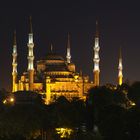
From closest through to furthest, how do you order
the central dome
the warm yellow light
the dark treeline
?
the dark treeline → the warm yellow light → the central dome

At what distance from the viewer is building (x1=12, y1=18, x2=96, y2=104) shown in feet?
303

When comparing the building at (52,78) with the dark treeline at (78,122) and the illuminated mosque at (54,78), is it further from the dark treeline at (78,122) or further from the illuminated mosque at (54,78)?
the dark treeline at (78,122)

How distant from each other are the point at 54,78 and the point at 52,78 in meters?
0.31

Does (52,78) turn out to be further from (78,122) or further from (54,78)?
(78,122)

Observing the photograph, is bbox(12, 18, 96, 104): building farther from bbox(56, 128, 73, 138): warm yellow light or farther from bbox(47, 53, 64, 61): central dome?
bbox(56, 128, 73, 138): warm yellow light

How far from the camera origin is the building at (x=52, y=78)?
92.4m

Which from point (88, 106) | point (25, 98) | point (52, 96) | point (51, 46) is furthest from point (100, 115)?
point (51, 46)

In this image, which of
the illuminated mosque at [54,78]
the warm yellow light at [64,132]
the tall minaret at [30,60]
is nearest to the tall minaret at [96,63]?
the illuminated mosque at [54,78]

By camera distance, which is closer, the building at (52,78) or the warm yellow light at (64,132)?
the warm yellow light at (64,132)

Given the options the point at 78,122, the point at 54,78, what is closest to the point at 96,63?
the point at 54,78

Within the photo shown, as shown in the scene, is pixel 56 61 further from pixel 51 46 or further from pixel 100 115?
pixel 100 115

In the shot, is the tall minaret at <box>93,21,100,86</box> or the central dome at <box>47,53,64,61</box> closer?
the tall minaret at <box>93,21,100,86</box>

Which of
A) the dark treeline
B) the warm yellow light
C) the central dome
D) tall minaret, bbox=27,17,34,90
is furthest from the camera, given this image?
the central dome

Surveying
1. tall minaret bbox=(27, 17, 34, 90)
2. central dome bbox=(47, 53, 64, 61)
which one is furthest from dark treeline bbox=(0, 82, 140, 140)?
central dome bbox=(47, 53, 64, 61)
